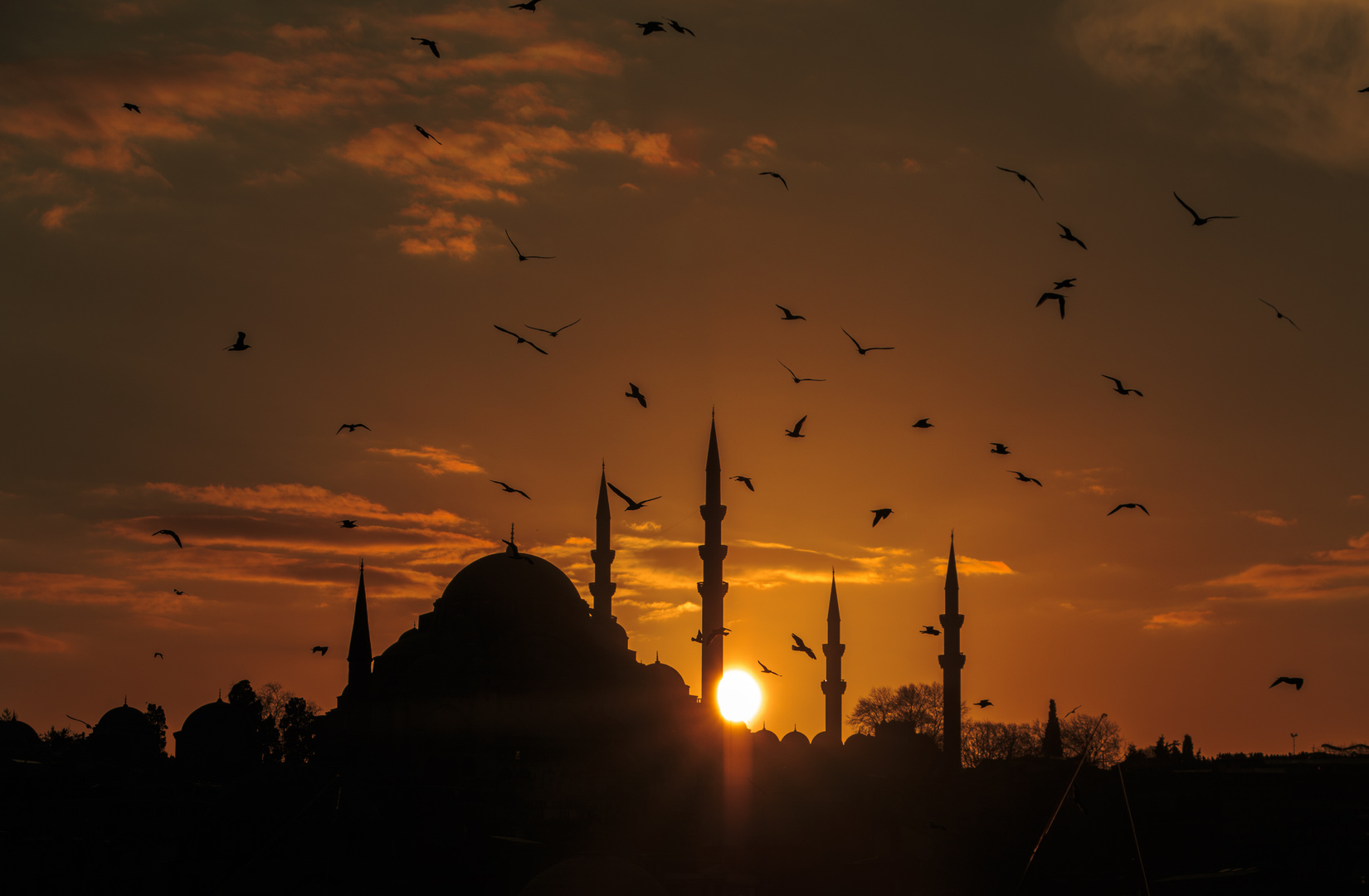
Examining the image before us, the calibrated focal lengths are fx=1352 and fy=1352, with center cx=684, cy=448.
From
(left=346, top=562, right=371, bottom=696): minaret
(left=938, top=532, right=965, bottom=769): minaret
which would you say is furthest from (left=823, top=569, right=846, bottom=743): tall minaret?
(left=346, top=562, right=371, bottom=696): minaret

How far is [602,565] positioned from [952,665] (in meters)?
14.2

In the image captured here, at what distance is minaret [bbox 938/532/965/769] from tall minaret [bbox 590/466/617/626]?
43.3ft

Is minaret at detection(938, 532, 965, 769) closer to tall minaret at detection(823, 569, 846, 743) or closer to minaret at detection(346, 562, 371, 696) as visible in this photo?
tall minaret at detection(823, 569, 846, 743)

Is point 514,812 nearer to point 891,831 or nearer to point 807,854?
point 807,854

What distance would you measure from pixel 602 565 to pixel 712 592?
8.74 metres

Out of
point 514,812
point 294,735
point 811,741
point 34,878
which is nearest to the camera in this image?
point 34,878

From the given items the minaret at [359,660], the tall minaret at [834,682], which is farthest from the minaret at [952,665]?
the minaret at [359,660]

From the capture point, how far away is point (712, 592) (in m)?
46.3

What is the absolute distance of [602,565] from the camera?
53.9 meters

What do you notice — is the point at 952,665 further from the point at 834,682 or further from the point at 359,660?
the point at 359,660

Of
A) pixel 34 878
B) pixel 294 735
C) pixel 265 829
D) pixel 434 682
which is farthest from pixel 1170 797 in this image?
pixel 294 735

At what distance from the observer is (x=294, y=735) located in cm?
6544

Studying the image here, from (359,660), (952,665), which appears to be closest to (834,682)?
(952,665)

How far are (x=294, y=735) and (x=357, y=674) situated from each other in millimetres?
23841
